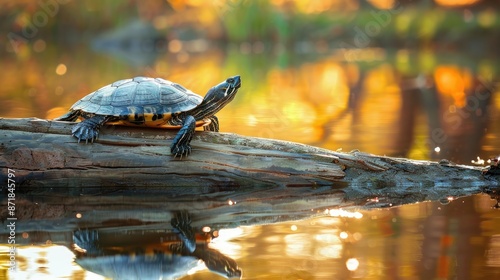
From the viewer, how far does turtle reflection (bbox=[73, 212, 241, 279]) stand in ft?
9.57

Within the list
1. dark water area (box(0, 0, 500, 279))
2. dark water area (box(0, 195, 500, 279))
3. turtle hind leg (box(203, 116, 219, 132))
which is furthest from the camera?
turtle hind leg (box(203, 116, 219, 132))

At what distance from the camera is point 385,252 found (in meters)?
3.13

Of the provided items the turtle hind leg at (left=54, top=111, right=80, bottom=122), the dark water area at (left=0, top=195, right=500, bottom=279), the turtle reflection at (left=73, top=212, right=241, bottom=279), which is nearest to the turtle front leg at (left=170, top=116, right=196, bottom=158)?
the dark water area at (left=0, top=195, right=500, bottom=279)

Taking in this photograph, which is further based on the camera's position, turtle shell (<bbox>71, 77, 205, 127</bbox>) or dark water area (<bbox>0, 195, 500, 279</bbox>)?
turtle shell (<bbox>71, 77, 205, 127</bbox>)

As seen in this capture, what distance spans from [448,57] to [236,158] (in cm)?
1577

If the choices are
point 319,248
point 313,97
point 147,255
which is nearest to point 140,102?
point 147,255

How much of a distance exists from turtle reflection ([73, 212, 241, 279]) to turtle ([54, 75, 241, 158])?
0.89 metres

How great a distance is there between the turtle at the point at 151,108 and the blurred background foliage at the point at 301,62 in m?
1.52

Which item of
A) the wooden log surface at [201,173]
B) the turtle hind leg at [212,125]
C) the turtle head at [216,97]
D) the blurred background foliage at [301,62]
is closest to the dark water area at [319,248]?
the wooden log surface at [201,173]

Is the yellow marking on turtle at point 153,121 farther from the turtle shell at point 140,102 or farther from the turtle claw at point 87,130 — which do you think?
the turtle claw at point 87,130

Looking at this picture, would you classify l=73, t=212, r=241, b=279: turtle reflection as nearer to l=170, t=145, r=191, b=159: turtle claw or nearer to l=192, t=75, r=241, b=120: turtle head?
l=170, t=145, r=191, b=159: turtle claw

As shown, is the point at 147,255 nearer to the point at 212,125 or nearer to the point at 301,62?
the point at 212,125

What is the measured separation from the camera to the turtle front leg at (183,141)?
14.1ft

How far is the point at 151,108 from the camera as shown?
443cm
